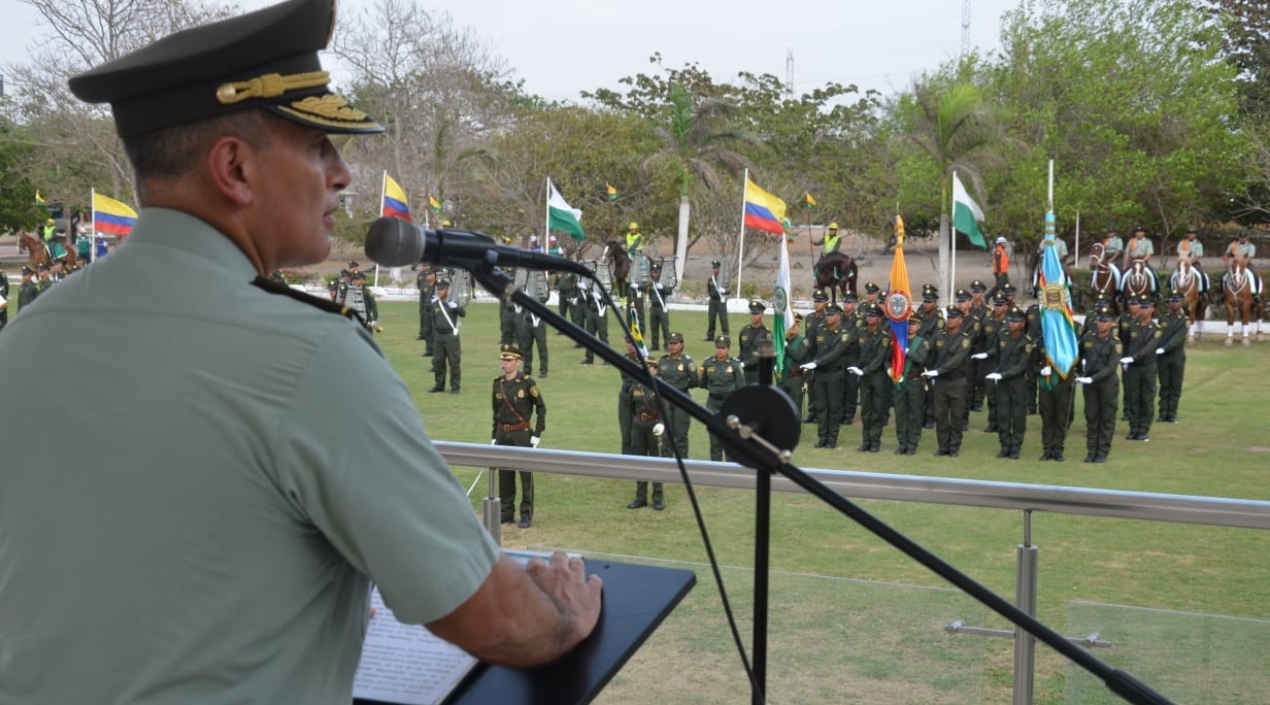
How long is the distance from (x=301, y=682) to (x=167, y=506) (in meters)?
0.21

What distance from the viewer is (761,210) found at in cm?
1906

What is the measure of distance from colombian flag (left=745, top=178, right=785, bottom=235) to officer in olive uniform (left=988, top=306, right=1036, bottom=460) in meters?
6.02

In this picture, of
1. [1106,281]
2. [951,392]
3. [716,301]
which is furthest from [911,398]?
[1106,281]

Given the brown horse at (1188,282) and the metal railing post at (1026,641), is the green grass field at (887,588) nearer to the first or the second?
the metal railing post at (1026,641)

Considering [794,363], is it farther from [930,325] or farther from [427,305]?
[427,305]

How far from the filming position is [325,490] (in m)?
1.06

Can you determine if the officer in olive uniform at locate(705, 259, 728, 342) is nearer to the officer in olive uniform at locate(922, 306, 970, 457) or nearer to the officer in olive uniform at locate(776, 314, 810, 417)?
the officer in olive uniform at locate(776, 314, 810, 417)

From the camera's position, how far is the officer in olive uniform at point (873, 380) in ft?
44.5

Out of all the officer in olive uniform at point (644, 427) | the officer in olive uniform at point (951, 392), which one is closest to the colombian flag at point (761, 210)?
the officer in olive uniform at point (951, 392)

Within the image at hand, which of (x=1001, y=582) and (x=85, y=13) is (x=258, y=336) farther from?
(x=85, y=13)

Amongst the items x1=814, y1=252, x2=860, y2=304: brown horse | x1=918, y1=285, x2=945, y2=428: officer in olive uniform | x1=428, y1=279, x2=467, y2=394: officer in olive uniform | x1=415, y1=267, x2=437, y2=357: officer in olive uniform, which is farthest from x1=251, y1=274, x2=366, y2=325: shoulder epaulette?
x1=814, y1=252, x2=860, y2=304: brown horse

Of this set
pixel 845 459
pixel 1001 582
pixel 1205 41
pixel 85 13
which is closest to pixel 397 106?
pixel 85 13

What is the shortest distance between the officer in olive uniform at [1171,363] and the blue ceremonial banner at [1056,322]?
155 centimetres

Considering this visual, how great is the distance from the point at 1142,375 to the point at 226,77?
1392 centimetres
